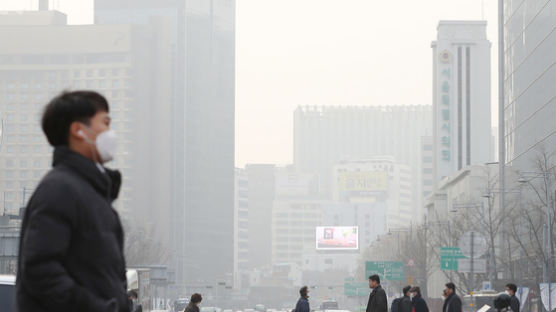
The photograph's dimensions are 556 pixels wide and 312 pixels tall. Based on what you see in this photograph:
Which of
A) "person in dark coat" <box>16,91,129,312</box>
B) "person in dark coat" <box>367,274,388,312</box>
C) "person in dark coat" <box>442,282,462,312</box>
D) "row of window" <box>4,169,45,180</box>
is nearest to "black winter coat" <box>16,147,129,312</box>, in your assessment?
"person in dark coat" <box>16,91,129,312</box>

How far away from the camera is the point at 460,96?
148m

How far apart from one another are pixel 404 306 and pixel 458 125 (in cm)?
12503

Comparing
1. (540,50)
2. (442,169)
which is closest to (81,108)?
(540,50)

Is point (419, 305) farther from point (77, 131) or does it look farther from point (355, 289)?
point (355, 289)

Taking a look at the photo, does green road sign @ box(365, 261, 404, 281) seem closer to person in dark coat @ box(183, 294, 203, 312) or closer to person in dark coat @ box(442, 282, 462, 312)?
person in dark coat @ box(183, 294, 203, 312)

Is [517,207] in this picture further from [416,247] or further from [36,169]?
[36,169]

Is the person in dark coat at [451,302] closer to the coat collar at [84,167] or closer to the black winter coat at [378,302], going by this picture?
the black winter coat at [378,302]

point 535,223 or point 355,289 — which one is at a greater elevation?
point 535,223

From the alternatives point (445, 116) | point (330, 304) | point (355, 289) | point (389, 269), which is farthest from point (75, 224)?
point (445, 116)

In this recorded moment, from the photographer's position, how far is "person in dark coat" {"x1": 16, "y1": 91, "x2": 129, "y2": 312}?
14.3 feet

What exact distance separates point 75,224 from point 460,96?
14587 cm

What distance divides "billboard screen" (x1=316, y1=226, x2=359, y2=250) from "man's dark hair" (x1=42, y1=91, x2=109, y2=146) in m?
169

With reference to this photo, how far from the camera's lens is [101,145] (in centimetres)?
467

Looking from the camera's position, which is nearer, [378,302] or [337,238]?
[378,302]
